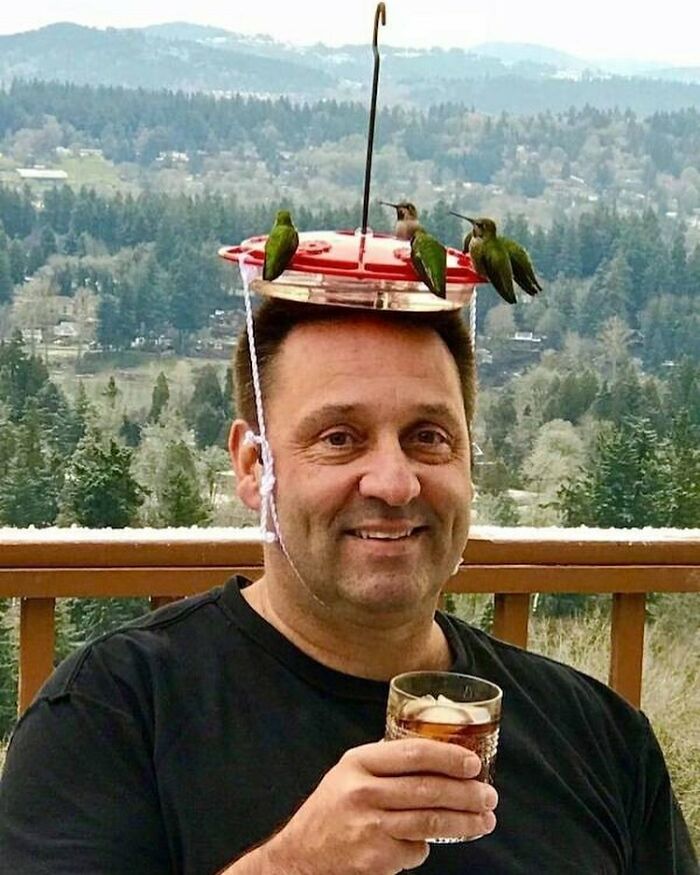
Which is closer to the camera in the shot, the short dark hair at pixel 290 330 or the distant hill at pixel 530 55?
the short dark hair at pixel 290 330

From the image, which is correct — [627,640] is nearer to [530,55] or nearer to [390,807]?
[390,807]

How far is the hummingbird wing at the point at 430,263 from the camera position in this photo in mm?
1298

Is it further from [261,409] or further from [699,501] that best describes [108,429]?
[699,501]

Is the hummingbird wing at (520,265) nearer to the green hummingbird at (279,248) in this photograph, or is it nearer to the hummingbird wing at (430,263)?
the hummingbird wing at (430,263)

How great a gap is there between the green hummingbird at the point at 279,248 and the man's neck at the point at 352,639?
1.17 ft

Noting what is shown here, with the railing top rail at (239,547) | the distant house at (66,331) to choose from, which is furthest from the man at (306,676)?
the distant house at (66,331)

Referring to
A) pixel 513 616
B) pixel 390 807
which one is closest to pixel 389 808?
pixel 390 807

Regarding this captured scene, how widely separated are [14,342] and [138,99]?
2.14ft

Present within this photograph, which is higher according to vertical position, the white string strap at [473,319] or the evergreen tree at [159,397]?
the white string strap at [473,319]

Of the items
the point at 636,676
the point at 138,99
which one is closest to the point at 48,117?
the point at 138,99

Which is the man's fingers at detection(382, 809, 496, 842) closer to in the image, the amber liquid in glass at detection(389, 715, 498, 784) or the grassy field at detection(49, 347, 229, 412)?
the amber liquid in glass at detection(389, 715, 498, 784)

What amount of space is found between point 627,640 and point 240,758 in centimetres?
94

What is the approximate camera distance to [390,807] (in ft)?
3.41

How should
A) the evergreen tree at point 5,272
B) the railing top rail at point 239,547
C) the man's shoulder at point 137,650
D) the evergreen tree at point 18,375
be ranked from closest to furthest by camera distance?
the man's shoulder at point 137,650, the railing top rail at point 239,547, the evergreen tree at point 18,375, the evergreen tree at point 5,272
